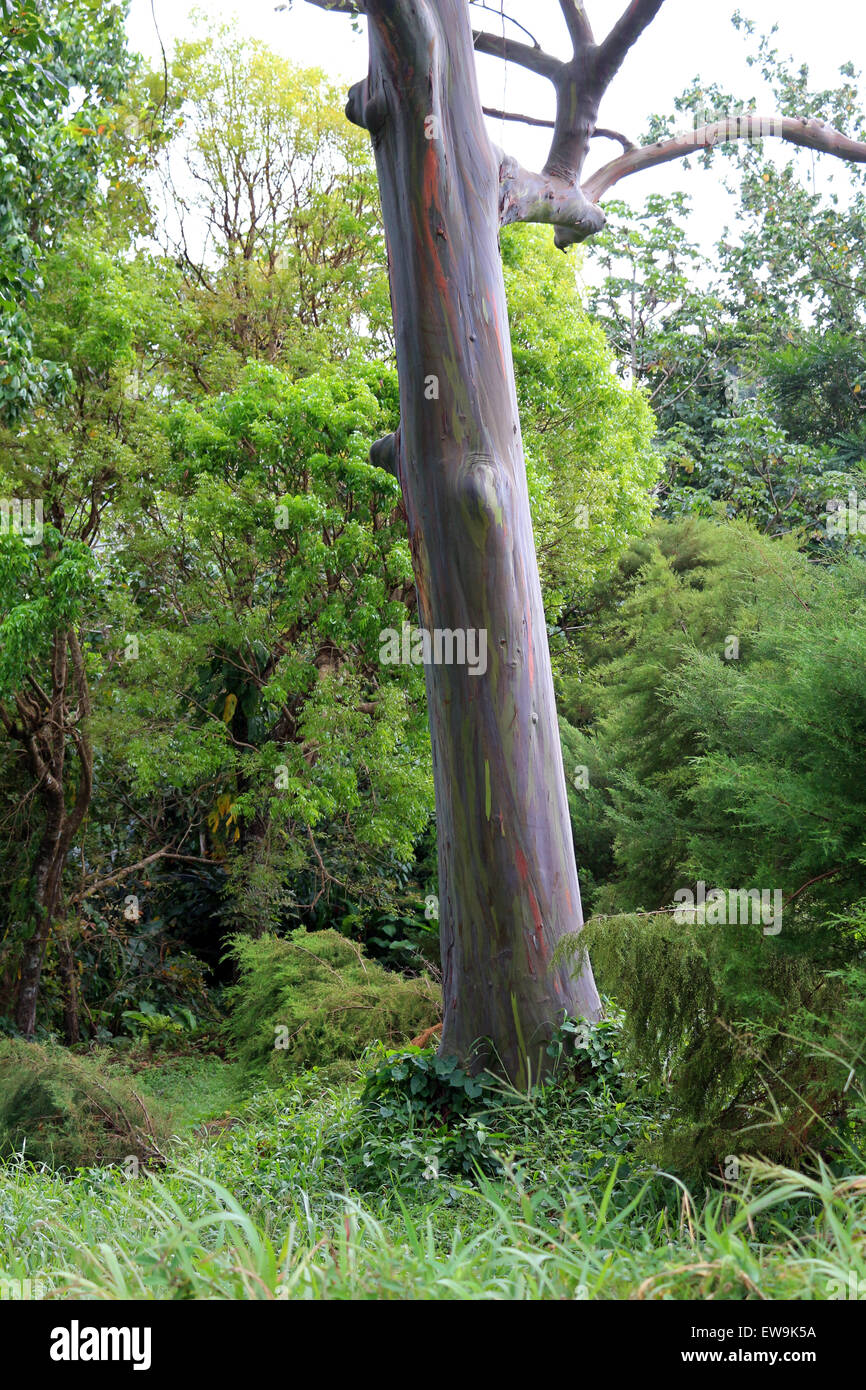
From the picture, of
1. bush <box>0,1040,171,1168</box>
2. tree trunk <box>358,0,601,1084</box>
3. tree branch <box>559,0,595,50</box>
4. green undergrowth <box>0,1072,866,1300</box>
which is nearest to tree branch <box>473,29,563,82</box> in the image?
tree branch <box>559,0,595,50</box>

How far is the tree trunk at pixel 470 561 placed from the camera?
4.98 meters

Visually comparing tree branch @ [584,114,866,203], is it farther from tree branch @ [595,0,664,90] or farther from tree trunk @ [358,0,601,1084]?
tree trunk @ [358,0,601,1084]

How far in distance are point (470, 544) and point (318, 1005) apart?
3.52m

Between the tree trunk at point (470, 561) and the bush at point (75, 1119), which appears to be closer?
the tree trunk at point (470, 561)

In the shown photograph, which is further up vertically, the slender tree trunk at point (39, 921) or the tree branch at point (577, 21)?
the tree branch at point (577, 21)

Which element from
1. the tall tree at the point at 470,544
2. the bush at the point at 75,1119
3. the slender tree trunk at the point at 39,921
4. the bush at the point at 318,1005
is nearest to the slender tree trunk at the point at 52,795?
the slender tree trunk at the point at 39,921

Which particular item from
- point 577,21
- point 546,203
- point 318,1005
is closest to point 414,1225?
point 318,1005

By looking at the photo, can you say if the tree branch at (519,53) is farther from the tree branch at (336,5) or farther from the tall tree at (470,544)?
the tall tree at (470,544)

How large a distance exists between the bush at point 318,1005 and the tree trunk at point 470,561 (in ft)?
6.17

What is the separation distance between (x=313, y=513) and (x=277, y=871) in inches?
135

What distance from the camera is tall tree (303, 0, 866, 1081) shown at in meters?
4.98

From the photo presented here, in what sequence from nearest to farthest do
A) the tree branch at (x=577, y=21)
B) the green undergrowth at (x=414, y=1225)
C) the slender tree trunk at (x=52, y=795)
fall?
1. the green undergrowth at (x=414, y=1225)
2. the tree branch at (x=577, y=21)
3. the slender tree trunk at (x=52, y=795)

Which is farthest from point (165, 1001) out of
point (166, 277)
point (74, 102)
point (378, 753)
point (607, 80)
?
point (607, 80)

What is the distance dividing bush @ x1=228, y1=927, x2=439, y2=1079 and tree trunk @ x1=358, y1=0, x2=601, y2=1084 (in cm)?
188
